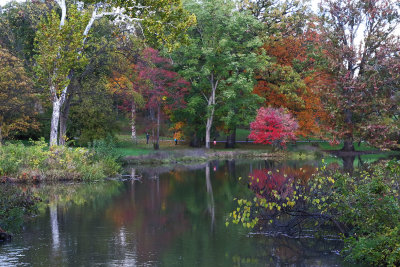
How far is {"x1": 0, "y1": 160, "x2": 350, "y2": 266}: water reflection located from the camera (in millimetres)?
10359

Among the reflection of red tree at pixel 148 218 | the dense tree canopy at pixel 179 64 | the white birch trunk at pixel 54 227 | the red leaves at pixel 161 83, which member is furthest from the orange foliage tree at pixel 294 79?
the white birch trunk at pixel 54 227

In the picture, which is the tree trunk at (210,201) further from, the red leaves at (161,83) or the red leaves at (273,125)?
the red leaves at (273,125)

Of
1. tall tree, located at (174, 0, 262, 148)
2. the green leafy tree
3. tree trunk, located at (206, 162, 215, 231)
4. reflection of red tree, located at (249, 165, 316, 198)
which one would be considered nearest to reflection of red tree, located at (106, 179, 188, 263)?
tree trunk, located at (206, 162, 215, 231)

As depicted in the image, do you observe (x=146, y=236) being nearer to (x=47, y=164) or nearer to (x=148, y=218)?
(x=148, y=218)

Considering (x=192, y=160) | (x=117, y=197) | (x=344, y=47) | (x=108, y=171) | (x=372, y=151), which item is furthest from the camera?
(x=372, y=151)

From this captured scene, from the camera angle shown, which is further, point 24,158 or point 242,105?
point 242,105

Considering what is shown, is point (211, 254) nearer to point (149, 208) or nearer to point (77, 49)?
point (149, 208)

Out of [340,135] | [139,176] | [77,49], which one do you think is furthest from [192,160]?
[340,135]

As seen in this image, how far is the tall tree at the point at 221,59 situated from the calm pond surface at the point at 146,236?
2321 cm

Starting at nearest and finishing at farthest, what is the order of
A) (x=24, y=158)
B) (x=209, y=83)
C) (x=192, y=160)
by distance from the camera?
1. (x=24, y=158)
2. (x=192, y=160)
3. (x=209, y=83)

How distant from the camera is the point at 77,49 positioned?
2622cm

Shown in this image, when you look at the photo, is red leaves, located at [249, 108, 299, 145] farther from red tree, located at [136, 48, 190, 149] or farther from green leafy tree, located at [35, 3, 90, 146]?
green leafy tree, located at [35, 3, 90, 146]

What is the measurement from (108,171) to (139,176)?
1.85 meters

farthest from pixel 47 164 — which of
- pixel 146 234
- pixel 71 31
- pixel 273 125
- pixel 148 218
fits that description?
pixel 273 125
